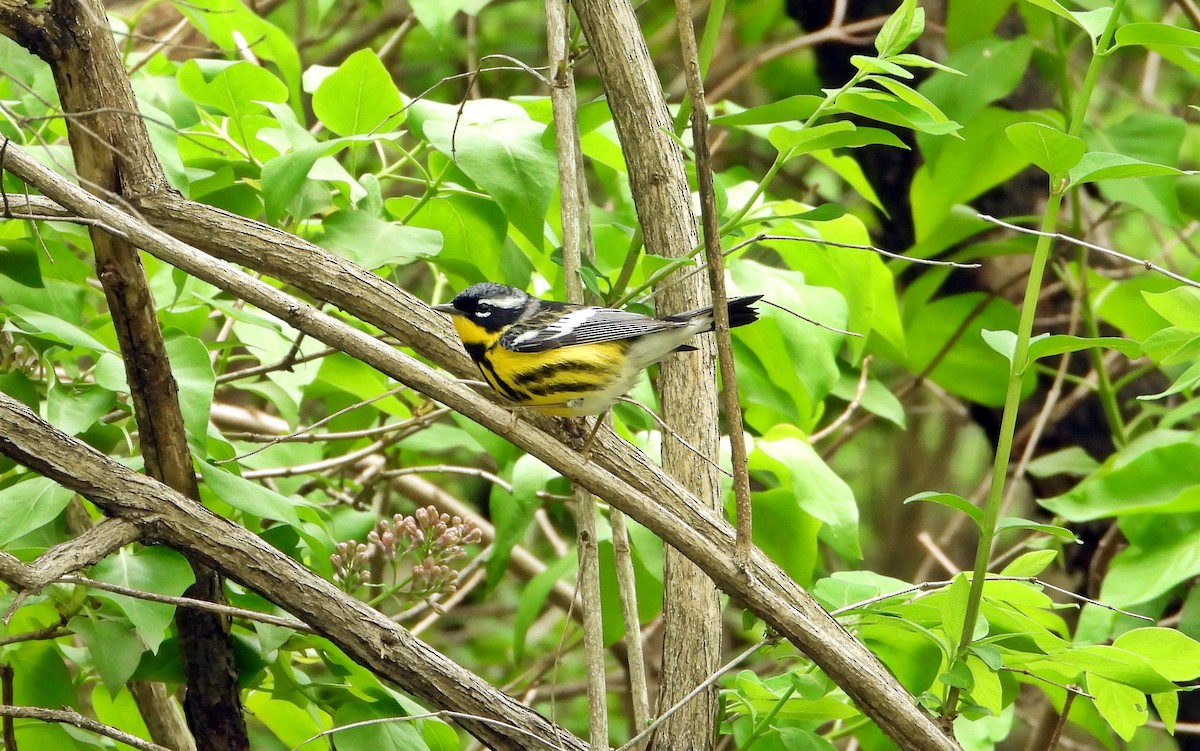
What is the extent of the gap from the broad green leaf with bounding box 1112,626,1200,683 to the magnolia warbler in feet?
2.77

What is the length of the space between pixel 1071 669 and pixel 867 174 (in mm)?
2745

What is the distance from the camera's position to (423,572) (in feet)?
7.47

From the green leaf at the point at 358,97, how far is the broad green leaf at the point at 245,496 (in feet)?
2.39

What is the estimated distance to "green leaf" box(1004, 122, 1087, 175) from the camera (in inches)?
61.7

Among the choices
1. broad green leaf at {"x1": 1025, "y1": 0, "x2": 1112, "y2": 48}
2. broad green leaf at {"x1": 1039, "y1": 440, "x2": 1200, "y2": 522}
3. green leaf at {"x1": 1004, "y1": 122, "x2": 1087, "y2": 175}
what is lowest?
broad green leaf at {"x1": 1039, "y1": 440, "x2": 1200, "y2": 522}

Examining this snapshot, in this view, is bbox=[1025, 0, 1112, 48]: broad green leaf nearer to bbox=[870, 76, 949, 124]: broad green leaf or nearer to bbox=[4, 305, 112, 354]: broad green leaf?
bbox=[870, 76, 949, 124]: broad green leaf

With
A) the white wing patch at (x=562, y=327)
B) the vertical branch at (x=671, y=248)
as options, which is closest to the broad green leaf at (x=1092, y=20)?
the vertical branch at (x=671, y=248)

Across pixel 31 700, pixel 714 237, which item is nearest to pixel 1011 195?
pixel 714 237

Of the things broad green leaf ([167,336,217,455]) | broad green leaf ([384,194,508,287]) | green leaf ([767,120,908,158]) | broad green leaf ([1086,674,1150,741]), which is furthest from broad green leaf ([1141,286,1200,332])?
broad green leaf ([167,336,217,455])

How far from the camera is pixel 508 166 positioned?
2.00 meters

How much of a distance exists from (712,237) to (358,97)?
38.1 inches

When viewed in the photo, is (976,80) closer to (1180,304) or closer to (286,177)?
(1180,304)

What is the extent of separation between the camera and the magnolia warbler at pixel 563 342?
6.82ft

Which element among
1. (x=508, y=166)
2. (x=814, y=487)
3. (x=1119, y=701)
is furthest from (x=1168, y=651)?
(x=508, y=166)
